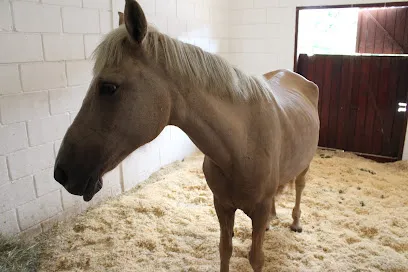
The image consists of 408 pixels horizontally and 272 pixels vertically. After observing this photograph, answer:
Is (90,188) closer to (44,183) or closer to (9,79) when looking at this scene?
(9,79)

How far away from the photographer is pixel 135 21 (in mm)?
996

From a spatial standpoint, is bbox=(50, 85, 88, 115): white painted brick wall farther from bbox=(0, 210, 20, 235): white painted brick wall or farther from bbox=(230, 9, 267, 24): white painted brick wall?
bbox=(230, 9, 267, 24): white painted brick wall

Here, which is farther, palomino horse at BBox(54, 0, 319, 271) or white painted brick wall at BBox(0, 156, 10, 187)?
white painted brick wall at BBox(0, 156, 10, 187)

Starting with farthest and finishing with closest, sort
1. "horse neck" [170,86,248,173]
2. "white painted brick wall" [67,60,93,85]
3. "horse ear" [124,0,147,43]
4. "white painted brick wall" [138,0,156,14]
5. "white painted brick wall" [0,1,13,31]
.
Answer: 1. "white painted brick wall" [138,0,156,14]
2. "white painted brick wall" [67,60,93,85]
3. "white painted brick wall" [0,1,13,31]
4. "horse neck" [170,86,248,173]
5. "horse ear" [124,0,147,43]

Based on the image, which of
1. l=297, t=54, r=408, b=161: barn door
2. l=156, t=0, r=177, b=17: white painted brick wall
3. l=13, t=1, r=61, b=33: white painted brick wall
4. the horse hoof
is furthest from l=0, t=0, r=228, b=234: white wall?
l=297, t=54, r=408, b=161: barn door

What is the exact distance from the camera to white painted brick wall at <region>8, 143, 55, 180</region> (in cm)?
212

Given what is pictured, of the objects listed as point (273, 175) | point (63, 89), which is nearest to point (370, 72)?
point (273, 175)

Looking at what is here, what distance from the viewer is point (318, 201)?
2887 mm

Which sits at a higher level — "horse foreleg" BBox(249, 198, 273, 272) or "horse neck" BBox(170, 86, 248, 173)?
"horse neck" BBox(170, 86, 248, 173)

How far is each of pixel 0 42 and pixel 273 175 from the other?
5.83ft

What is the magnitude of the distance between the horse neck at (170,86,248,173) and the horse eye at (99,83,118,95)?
21 centimetres

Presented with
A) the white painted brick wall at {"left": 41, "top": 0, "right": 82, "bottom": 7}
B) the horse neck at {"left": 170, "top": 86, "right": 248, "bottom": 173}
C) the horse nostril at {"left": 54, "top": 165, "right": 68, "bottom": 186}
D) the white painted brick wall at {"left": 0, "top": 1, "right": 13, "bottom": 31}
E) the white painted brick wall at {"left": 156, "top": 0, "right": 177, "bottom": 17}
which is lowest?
the horse nostril at {"left": 54, "top": 165, "right": 68, "bottom": 186}

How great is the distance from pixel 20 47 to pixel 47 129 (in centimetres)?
59

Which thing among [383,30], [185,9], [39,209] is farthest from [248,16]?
[39,209]
